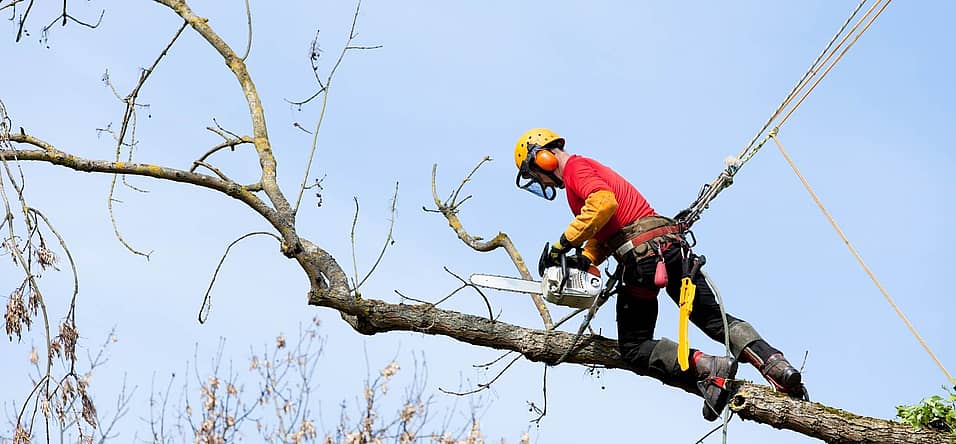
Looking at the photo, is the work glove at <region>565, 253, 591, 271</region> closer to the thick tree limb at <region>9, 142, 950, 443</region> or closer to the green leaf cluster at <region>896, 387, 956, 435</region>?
the thick tree limb at <region>9, 142, 950, 443</region>

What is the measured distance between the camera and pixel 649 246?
5145 mm

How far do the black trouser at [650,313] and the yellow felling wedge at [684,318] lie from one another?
0.17 ft

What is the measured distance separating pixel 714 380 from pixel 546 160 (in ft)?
4.27

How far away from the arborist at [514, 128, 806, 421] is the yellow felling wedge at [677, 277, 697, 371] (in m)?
0.03

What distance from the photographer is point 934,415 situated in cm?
487

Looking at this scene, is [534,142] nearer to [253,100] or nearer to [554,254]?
[554,254]

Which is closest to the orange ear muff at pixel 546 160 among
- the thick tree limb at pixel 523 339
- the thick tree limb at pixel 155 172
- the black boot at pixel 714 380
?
the thick tree limb at pixel 523 339

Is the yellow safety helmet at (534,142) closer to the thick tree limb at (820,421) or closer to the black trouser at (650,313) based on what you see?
the black trouser at (650,313)

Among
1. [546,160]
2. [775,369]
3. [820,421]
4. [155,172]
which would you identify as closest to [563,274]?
[546,160]

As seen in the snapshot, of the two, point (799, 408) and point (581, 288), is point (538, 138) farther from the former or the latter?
point (799, 408)

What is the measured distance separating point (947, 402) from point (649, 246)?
4.67ft

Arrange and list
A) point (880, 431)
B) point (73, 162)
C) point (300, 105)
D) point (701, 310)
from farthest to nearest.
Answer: point (300, 105) → point (73, 162) → point (701, 310) → point (880, 431)

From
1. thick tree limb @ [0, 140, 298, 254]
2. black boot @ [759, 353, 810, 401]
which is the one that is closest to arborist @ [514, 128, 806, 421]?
black boot @ [759, 353, 810, 401]

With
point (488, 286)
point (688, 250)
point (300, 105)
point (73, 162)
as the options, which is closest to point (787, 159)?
point (688, 250)
